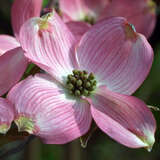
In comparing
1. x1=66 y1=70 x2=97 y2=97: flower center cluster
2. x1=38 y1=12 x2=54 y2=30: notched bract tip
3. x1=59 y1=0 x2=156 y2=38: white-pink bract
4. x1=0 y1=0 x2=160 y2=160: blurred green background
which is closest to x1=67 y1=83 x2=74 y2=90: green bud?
x1=66 y1=70 x2=97 y2=97: flower center cluster

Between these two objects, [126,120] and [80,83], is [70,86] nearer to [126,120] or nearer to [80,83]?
[80,83]

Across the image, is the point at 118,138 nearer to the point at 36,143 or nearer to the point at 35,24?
the point at 35,24

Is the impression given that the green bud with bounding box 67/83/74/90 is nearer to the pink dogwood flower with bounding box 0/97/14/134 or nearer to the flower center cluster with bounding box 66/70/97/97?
the flower center cluster with bounding box 66/70/97/97

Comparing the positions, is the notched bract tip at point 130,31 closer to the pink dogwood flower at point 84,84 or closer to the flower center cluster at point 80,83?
the pink dogwood flower at point 84,84

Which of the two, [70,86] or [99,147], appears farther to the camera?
[99,147]

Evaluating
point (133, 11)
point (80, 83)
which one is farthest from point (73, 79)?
point (133, 11)
